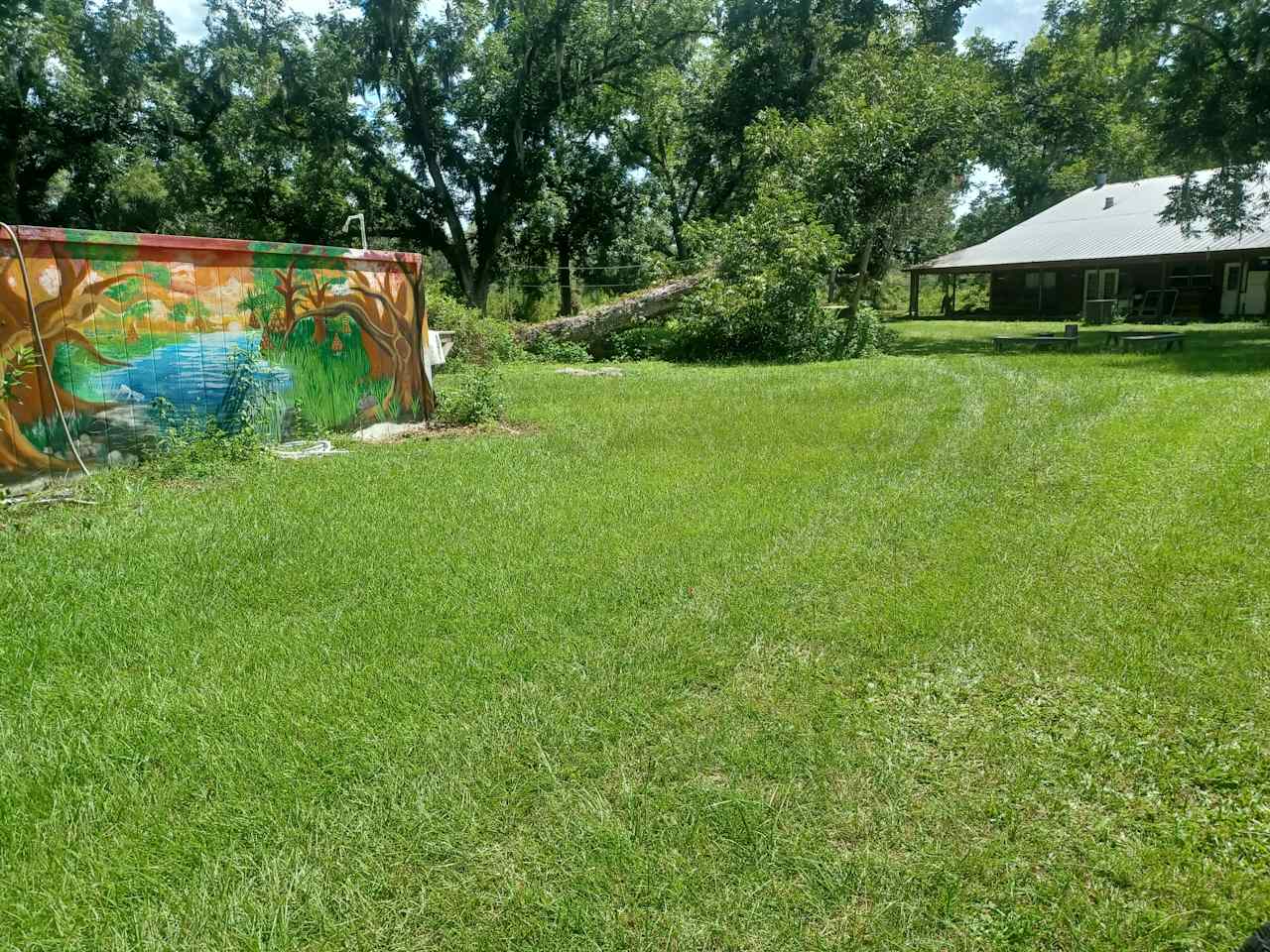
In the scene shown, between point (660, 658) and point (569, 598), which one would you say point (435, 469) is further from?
point (660, 658)

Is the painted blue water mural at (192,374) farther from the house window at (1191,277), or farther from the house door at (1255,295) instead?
the house window at (1191,277)

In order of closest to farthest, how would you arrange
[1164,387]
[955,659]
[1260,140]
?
[955,659]
[1164,387]
[1260,140]

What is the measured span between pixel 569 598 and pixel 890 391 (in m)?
7.88

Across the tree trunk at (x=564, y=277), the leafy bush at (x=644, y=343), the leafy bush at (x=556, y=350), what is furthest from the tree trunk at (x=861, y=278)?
the tree trunk at (x=564, y=277)

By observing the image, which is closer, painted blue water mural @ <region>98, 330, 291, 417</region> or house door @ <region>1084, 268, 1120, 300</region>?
painted blue water mural @ <region>98, 330, 291, 417</region>

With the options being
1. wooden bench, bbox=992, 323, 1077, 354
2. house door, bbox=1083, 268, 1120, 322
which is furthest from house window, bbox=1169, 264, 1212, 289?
wooden bench, bbox=992, 323, 1077, 354

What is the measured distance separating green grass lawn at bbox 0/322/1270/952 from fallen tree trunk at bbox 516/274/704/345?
12.3 m

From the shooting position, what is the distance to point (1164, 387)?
10.2m

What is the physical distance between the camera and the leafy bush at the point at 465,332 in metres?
15.0

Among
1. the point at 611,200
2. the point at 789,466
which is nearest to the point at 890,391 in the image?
the point at 789,466

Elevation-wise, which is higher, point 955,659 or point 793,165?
point 793,165

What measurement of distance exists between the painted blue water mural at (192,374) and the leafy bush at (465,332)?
699 centimetres

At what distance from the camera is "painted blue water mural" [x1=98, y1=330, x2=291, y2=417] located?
6.72m

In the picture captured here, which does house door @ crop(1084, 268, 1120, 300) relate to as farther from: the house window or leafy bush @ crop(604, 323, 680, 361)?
leafy bush @ crop(604, 323, 680, 361)
